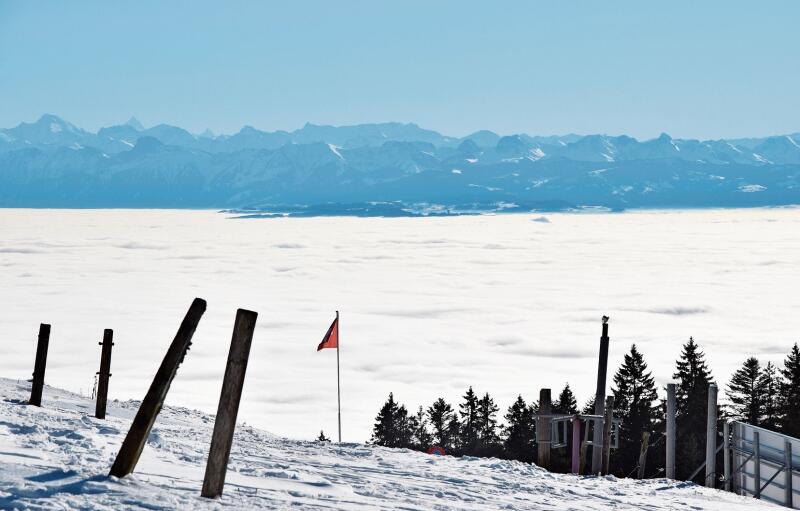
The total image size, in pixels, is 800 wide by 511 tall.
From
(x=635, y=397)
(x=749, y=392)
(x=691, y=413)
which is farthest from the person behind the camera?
(x=635, y=397)

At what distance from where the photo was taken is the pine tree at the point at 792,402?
61500mm

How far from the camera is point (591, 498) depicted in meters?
14.3

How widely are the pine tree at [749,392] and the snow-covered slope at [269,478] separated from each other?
58.6 metres

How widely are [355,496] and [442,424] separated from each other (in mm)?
111434

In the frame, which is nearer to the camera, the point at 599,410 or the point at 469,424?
the point at 599,410

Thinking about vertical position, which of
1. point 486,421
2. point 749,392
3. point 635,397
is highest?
point 749,392

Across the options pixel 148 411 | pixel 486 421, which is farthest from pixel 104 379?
pixel 486 421

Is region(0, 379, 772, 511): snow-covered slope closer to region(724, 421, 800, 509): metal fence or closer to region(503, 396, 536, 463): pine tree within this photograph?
region(724, 421, 800, 509): metal fence

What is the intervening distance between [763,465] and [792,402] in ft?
155

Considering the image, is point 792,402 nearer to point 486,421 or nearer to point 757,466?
point 757,466

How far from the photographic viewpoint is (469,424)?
115500 millimetres

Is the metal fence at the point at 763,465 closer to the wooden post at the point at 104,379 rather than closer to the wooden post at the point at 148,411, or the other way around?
the wooden post at the point at 104,379

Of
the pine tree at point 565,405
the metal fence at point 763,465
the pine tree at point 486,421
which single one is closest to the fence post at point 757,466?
the metal fence at point 763,465

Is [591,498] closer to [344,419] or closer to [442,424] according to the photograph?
[442,424]
